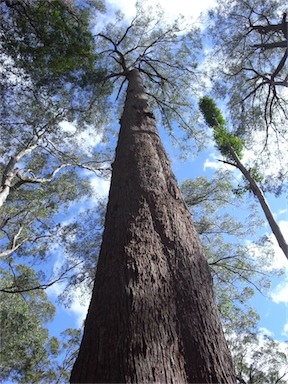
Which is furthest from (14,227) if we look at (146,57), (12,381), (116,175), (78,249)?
(116,175)

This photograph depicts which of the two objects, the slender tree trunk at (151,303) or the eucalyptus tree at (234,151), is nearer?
the slender tree trunk at (151,303)

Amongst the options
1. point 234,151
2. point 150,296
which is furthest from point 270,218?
point 150,296

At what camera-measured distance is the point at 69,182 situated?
42.0 feet

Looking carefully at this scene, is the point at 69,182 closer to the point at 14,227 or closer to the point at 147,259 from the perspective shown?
the point at 14,227

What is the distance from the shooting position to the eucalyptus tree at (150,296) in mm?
1432

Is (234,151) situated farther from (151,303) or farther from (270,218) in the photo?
(151,303)

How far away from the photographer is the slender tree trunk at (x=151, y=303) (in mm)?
1421

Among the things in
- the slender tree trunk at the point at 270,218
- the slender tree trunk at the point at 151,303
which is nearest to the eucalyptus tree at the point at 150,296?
the slender tree trunk at the point at 151,303

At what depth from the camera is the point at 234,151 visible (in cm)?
977

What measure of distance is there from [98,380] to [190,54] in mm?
11547

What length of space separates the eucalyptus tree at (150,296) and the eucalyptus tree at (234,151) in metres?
4.52

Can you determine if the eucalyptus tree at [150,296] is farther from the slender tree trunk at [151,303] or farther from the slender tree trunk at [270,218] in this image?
the slender tree trunk at [270,218]

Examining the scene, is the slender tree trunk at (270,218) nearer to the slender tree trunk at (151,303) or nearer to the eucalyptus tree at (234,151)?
the eucalyptus tree at (234,151)

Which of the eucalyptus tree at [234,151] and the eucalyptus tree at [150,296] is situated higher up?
the eucalyptus tree at [234,151]
